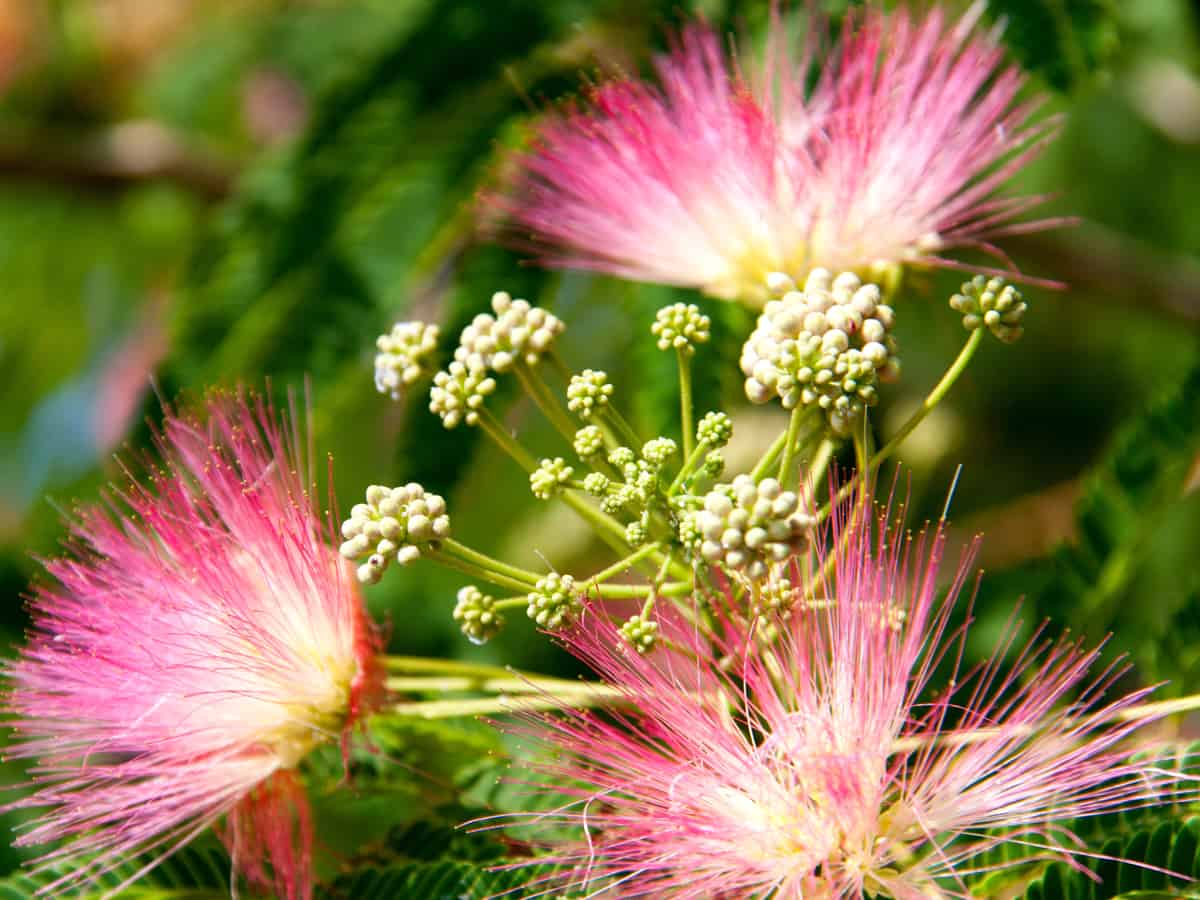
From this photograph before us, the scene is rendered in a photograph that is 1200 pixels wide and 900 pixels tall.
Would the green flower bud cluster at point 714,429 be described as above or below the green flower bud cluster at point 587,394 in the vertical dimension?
below

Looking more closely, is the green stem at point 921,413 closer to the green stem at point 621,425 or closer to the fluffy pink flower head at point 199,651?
the green stem at point 621,425

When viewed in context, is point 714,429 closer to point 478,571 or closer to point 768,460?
point 768,460

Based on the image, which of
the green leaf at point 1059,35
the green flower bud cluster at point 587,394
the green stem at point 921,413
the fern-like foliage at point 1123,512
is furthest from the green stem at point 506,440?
the green leaf at point 1059,35

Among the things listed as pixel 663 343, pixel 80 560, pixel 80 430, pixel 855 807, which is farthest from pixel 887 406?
pixel 80 430

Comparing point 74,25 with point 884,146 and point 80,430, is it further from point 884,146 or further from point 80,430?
point 884,146

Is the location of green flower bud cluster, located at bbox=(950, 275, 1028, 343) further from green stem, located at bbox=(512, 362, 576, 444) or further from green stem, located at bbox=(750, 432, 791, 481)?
green stem, located at bbox=(512, 362, 576, 444)

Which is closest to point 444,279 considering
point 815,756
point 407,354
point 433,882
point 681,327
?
point 407,354

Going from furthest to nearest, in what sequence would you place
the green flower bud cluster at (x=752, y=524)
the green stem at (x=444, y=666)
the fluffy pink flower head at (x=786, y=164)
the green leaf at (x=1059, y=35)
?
the green leaf at (x=1059, y=35)
the fluffy pink flower head at (x=786, y=164)
the green stem at (x=444, y=666)
the green flower bud cluster at (x=752, y=524)
